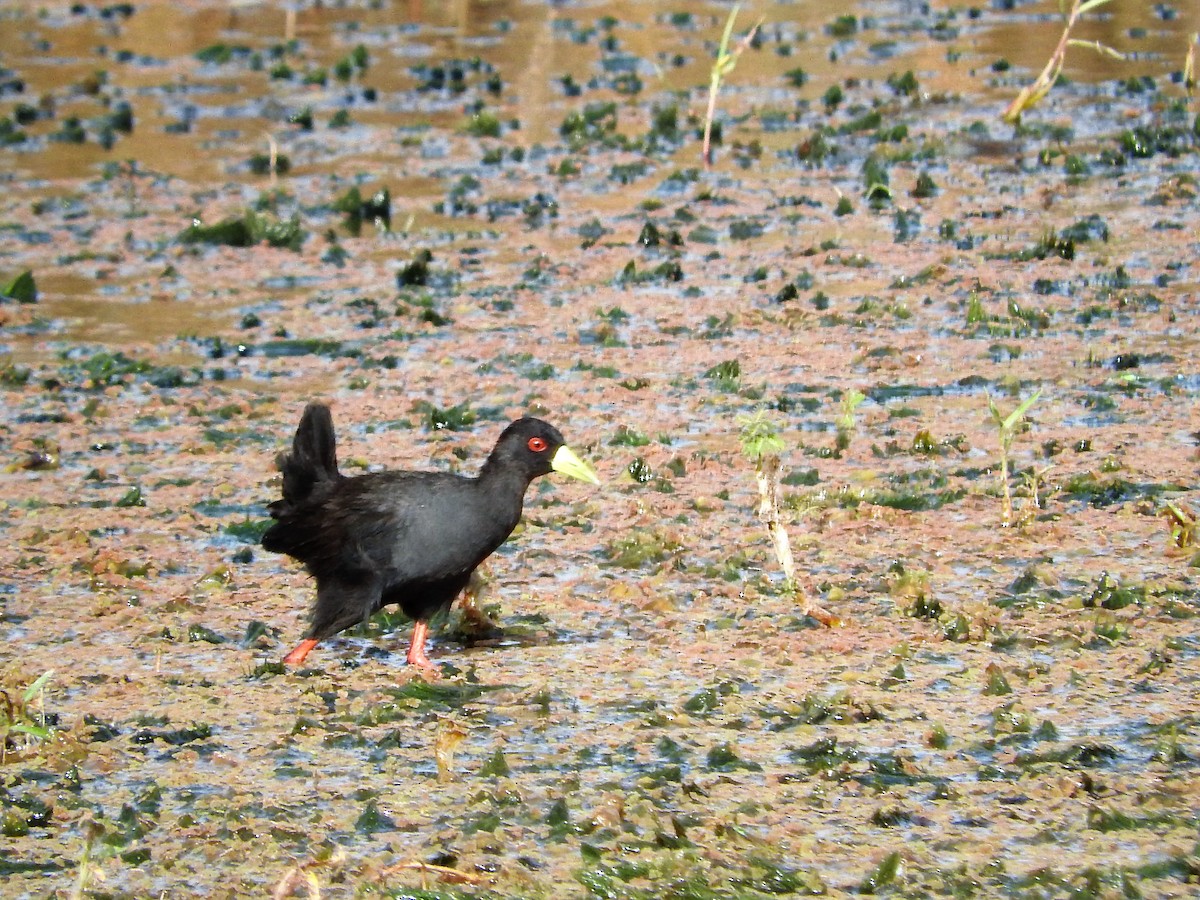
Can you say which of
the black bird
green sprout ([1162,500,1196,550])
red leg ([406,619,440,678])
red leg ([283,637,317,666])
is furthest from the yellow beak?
green sprout ([1162,500,1196,550])

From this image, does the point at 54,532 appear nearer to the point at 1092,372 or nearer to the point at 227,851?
the point at 227,851

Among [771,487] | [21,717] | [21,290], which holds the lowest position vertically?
[21,717]

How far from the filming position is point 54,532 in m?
7.27

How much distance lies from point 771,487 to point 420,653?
124 cm

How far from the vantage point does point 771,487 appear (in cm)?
601

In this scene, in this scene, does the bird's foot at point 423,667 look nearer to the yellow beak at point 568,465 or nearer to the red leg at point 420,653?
the red leg at point 420,653

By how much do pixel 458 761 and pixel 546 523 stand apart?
2.09 m

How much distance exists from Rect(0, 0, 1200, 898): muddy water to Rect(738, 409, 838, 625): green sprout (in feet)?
0.25

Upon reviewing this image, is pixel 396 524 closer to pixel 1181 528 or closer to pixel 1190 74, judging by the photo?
pixel 1181 528

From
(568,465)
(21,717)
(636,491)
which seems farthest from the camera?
(636,491)

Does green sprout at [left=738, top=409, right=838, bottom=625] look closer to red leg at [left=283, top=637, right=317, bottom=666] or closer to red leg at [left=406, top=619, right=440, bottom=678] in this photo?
red leg at [left=406, top=619, right=440, bottom=678]

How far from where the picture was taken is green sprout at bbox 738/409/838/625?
5.89 m

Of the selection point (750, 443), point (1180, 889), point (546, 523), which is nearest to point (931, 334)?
point (546, 523)

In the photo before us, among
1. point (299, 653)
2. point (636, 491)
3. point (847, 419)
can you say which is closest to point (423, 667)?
point (299, 653)
